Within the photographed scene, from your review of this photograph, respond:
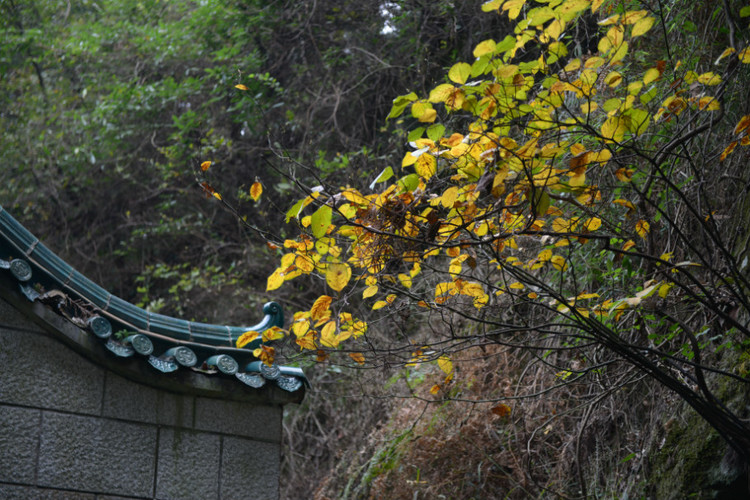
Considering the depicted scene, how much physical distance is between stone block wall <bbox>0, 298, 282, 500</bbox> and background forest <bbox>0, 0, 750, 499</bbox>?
2.73ft

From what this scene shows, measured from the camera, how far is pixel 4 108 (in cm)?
1105

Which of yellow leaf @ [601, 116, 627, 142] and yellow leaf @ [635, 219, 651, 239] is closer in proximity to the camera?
yellow leaf @ [601, 116, 627, 142]

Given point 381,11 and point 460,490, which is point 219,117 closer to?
point 381,11

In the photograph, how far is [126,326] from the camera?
450 centimetres

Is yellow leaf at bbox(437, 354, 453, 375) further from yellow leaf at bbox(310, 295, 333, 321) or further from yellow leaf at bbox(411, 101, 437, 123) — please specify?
yellow leaf at bbox(411, 101, 437, 123)

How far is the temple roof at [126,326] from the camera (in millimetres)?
4223

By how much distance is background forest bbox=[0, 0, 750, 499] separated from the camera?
128 inches

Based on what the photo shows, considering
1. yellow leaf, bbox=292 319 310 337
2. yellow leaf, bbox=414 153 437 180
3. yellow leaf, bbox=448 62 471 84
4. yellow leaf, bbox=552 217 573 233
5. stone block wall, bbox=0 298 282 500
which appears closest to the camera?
yellow leaf, bbox=448 62 471 84

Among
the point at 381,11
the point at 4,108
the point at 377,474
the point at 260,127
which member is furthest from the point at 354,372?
the point at 4,108

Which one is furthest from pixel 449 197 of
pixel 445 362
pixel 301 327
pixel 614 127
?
pixel 445 362

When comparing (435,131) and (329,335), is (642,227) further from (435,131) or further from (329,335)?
(329,335)

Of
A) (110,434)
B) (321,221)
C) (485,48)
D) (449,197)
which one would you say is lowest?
(110,434)

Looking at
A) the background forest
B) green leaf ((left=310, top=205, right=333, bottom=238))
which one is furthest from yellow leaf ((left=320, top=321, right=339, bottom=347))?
green leaf ((left=310, top=205, right=333, bottom=238))

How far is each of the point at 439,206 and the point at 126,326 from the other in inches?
92.5
